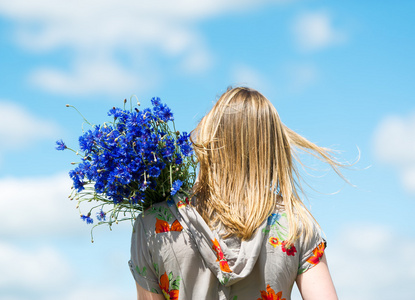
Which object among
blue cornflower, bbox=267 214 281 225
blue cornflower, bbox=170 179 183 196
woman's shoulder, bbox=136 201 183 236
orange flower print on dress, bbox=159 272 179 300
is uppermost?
blue cornflower, bbox=170 179 183 196

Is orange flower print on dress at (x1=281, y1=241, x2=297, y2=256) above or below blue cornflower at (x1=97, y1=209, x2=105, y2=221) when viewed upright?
below

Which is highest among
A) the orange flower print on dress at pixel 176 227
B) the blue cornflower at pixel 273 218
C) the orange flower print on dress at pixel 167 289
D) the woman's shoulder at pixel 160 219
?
the woman's shoulder at pixel 160 219

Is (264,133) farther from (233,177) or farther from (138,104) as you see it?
(138,104)

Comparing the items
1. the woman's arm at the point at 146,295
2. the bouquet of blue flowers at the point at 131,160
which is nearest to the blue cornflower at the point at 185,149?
the bouquet of blue flowers at the point at 131,160

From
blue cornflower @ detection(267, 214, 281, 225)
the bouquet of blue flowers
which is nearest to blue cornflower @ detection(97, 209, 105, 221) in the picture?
the bouquet of blue flowers

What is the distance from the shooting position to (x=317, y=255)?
3027 mm

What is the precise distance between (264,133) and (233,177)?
1.00 feet

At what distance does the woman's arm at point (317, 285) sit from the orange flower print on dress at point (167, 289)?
689 millimetres

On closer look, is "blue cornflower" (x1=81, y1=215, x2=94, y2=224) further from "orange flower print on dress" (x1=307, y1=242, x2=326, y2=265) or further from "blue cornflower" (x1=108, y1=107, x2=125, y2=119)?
"orange flower print on dress" (x1=307, y1=242, x2=326, y2=265)

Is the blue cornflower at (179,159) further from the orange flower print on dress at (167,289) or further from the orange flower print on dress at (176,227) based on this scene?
the orange flower print on dress at (167,289)

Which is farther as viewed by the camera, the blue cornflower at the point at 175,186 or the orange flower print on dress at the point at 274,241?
the orange flower print on dress at the point at 274,241

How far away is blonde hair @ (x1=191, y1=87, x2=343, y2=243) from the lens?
2.94 metres

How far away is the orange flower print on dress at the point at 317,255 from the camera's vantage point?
3018 mm

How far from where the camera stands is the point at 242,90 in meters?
3.22
